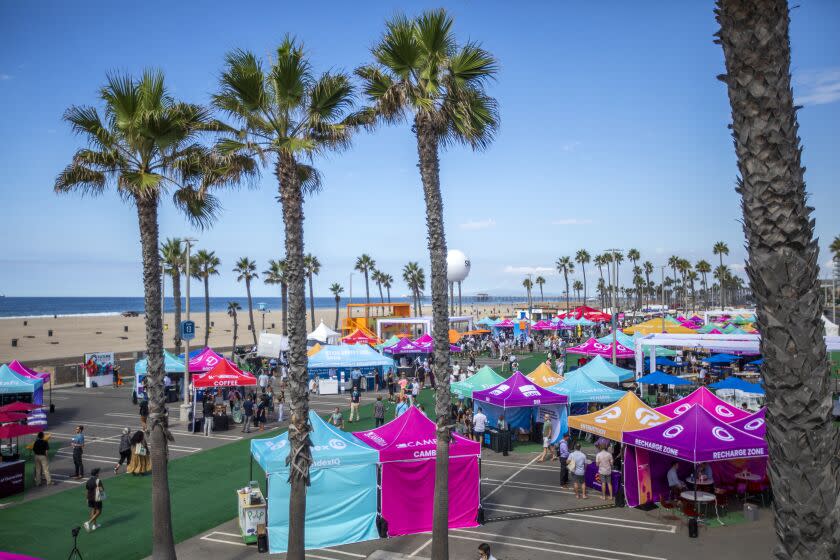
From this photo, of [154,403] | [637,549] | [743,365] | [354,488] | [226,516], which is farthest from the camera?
[743,365]

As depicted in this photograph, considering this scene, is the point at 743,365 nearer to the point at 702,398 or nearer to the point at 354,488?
the point at 702,398

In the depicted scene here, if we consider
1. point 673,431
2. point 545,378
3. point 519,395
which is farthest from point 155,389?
point 545,378

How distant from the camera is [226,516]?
46.7ft

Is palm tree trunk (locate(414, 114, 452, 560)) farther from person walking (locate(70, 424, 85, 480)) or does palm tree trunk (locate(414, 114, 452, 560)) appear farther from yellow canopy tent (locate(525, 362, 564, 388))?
yellow canopy tent (locate(525, 362, 564, 388))

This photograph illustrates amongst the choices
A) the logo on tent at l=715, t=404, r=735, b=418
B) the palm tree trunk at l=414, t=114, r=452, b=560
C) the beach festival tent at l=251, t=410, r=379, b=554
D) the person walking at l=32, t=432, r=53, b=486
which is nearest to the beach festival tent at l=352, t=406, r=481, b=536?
the beach festival tent at l=251, t=410, r=379, b=554

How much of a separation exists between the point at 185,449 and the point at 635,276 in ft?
467

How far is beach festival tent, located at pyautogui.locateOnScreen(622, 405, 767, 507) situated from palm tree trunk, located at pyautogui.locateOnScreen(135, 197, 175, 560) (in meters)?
10.6

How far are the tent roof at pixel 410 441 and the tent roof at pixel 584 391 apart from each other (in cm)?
815

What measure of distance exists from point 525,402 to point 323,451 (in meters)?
9.31

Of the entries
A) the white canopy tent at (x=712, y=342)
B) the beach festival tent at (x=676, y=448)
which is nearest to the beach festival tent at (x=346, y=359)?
the white canopy tent at (x=712, y=342)

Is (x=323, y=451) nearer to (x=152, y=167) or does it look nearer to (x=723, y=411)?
(x=152, y=167)

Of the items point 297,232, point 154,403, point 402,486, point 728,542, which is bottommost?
point 728,542

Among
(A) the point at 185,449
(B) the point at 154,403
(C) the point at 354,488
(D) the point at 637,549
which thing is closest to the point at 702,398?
(D) the point at 637,549

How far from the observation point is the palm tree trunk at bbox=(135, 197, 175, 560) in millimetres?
10562
